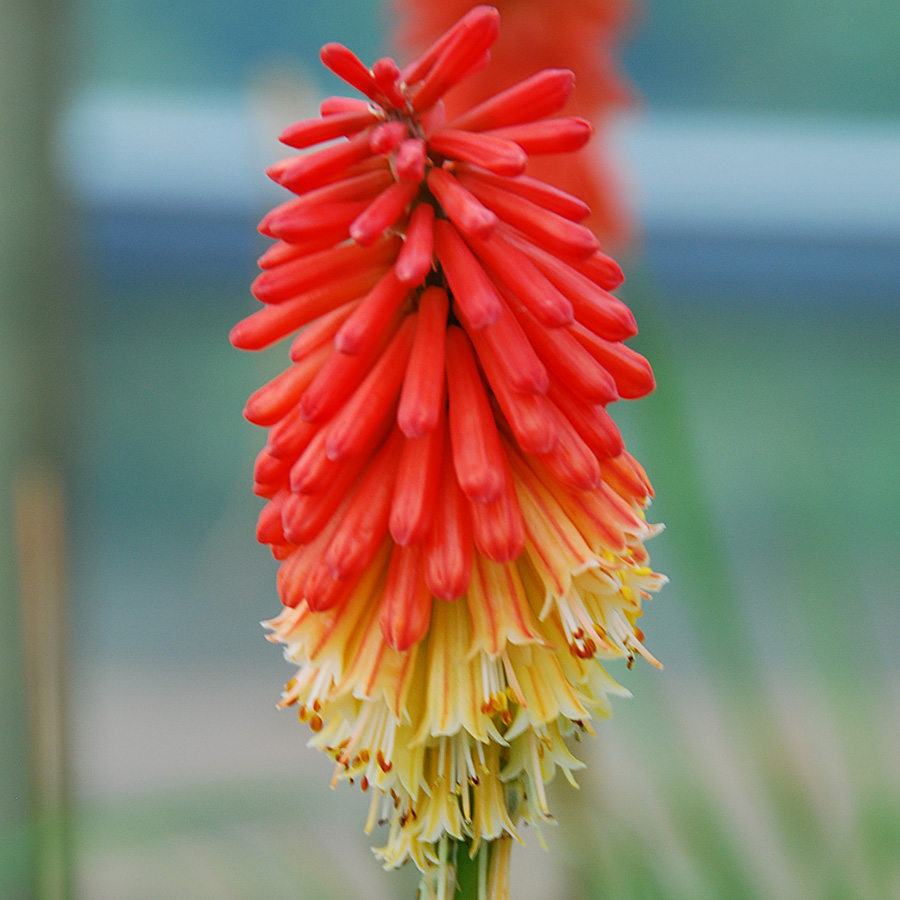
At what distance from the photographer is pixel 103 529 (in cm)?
301

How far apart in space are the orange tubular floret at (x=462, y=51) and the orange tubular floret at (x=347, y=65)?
3 centimetres

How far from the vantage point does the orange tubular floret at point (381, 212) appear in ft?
1.49

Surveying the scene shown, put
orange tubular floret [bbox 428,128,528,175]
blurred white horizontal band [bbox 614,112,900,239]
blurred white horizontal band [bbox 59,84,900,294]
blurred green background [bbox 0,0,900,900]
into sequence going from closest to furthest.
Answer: orange tubular floret [bbox 428,128,528,175] < blurred green background [bbox 0,0,900,900] < blurred white horizontal band [bbox 59,84,900,294] < blurred white horizontal band [bbox 614,112,900,239]

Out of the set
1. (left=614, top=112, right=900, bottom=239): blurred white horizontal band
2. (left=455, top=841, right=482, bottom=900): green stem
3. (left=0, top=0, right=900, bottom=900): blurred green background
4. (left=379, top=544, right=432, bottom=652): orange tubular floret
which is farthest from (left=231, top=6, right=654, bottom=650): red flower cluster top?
(left=614, top=112, right=900, bottom=239): blurred white horizontal band

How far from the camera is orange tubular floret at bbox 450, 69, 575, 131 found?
0.47m

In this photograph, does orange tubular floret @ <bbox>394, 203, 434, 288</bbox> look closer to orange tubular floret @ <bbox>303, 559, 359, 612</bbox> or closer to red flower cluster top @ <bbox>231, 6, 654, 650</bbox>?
red flower cluster top @ <bbox>231, 6, 654, 650</bbox>

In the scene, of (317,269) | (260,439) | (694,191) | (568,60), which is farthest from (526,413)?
(694,191)

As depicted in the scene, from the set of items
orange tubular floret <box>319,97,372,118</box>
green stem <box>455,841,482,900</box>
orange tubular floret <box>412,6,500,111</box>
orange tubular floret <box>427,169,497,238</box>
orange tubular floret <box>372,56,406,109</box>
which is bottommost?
green stem <box>455,841,482,900</box>

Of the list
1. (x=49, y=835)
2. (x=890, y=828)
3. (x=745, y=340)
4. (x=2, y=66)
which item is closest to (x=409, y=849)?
(x=49, y=835)

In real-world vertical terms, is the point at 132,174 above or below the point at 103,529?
above

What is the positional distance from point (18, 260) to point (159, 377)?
2.43m

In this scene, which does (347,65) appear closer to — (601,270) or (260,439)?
(601,270)

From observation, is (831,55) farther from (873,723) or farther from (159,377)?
(873,723)

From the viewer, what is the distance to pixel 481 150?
18.1 inches
